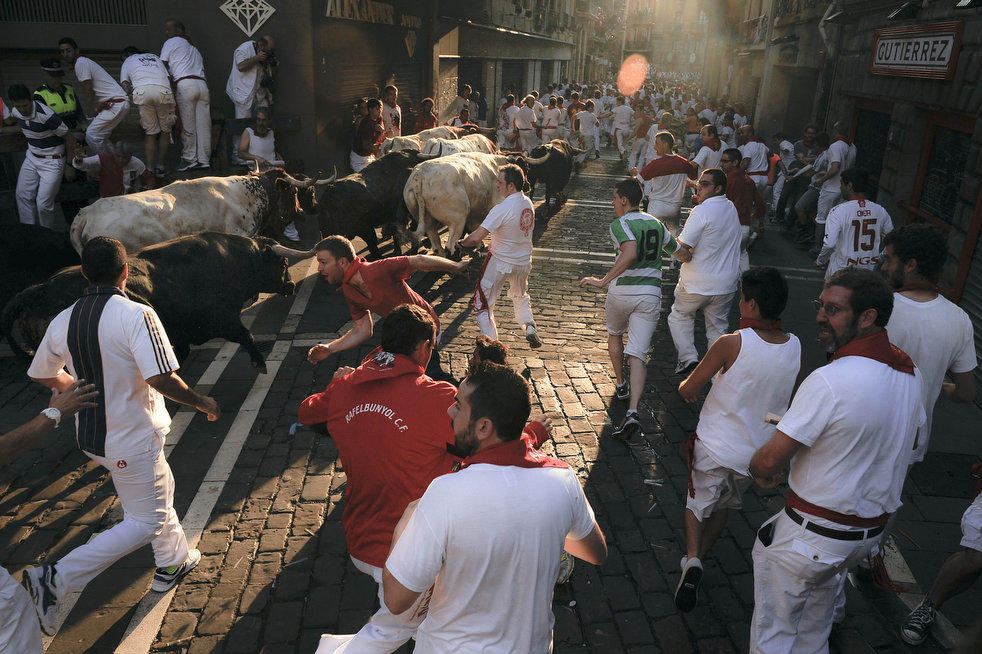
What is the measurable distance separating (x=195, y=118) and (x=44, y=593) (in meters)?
10.1

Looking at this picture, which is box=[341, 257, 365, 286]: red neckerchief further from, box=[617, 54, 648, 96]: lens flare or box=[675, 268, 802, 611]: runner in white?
box=[617, 54, 648, 96]: lens flare

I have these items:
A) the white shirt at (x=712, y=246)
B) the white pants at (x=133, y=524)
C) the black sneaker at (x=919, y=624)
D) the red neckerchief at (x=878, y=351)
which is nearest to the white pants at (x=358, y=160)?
the white shirt at (x=712, y=246)

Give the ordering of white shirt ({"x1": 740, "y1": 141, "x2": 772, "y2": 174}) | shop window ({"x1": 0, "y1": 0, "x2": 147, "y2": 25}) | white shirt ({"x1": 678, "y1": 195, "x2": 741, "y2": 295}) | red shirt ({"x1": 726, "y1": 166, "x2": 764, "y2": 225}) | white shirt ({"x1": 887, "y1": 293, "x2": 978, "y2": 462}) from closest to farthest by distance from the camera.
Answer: white shirt ({"x1": 887, "y1": 293, "x2": 978, "y2": 462})
white shirt ({"x1": 678, "y1": 195, "x2": 741, "y2": 295})
red shirt ({"x1": 726, "y1": 166, "x2": 764, "y2": 225})
shop window ({"x1": 0, "y1": 0, "x2": 147, "y2": 25})
white shirt ({"x1": 740, "y1": 141, "x2": 772, "y2": 174})

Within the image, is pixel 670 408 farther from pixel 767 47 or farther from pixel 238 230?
pixel 767 47

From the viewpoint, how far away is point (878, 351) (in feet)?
10.4

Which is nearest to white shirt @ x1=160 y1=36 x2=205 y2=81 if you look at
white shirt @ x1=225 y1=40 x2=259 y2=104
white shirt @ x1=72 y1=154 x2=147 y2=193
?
white shirt @ x1=225 y1=40 x2=259 y2=104

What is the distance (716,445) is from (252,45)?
11.6 meters

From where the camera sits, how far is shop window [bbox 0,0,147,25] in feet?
41.1

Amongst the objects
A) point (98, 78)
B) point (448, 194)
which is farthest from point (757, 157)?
point (98, 78)

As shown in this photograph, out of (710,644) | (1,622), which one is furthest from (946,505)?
(1,622)

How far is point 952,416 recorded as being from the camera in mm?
6820

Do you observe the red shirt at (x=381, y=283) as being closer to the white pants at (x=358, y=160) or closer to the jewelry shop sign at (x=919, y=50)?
the white pants at (x=358, y=160)

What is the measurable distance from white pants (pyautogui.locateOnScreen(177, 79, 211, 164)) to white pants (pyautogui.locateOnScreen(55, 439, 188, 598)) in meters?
9.34

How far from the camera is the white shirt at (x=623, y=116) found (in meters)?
22.4
